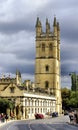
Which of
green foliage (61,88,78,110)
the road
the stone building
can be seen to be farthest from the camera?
green foliage (61,88,78,110)

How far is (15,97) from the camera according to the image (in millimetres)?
105500

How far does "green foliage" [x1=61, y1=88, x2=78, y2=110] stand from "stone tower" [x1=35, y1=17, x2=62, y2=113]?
5.56 meters

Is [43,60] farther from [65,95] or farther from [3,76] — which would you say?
[3,76]

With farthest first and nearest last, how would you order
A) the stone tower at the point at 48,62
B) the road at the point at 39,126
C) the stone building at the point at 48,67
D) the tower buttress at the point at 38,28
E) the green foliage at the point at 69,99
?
the green foliage at the point at 69,99, the tower buttress at the point at 38,28, the stone tower at the point at 48,62, the stone building at the point at 48,67, the road at the point at 39,126

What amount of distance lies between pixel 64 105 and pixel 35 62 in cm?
2262

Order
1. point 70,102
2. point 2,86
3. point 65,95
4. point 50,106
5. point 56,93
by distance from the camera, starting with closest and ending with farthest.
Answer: point 2,86 → point 50,106 → point 56,93 → point 70,102 → point 65,95

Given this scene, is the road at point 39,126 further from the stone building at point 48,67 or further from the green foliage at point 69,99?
the green foliage at point 69,99

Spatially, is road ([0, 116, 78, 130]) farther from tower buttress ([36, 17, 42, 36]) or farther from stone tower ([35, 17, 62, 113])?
tower buttress ([36, 17, 42, 36])

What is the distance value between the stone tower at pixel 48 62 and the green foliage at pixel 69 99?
219 inches

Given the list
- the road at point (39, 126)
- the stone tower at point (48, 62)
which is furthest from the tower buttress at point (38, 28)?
the road at point (39, 126)

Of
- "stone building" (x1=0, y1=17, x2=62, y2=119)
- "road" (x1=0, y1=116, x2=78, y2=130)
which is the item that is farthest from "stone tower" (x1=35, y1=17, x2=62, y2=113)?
"road" (x1=0, y1=116, x2=78, y2=130)

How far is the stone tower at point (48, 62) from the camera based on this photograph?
148 metres

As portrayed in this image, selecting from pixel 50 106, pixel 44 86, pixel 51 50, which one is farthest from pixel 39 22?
pixel 50 106

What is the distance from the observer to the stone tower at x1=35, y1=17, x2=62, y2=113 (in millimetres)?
148250
